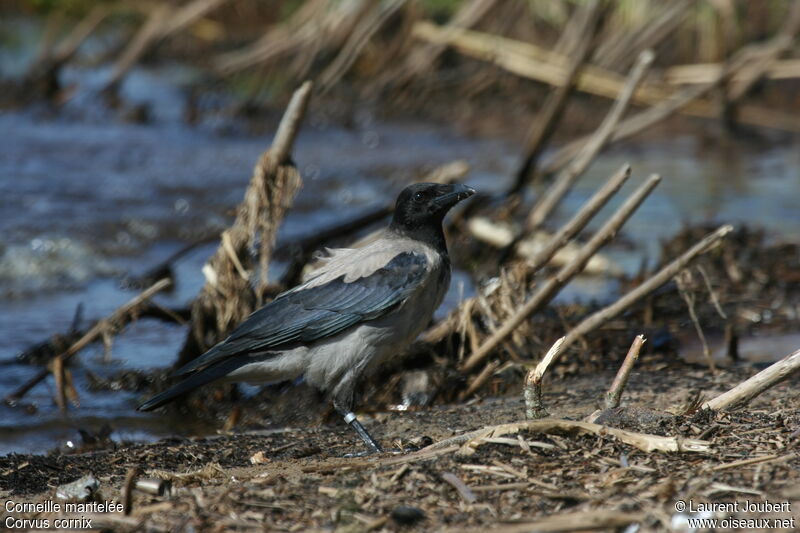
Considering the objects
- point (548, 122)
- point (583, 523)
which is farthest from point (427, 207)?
point (548, 122)

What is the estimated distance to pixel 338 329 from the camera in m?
5.41

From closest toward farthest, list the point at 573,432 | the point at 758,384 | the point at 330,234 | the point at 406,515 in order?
the point at 406,515 < the point at 573,432 < the point at 758,384 < the point at 330,234

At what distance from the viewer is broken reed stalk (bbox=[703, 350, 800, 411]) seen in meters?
4.22

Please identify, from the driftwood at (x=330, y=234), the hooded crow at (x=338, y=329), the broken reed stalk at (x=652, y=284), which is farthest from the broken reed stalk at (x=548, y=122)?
the hooded crow at (x=338, y=329)

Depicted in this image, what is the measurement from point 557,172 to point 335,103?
695 centimetres

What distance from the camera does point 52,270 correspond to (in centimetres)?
913

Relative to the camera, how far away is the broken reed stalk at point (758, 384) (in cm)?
422

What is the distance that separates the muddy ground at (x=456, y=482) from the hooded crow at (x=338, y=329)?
0.48 m

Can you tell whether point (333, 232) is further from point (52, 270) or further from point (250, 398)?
point (52, 270)

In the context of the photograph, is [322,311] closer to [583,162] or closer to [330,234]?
[330,234]

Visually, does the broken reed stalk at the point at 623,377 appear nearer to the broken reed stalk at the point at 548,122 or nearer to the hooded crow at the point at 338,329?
the hooded crow at the point at 338,329

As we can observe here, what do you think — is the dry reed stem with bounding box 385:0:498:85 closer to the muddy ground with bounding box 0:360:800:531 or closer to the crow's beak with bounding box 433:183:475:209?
the crow's beak with bounding box 433:183:475:209

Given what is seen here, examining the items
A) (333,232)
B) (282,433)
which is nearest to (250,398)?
Result: (282,433)

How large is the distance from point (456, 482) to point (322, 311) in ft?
6.06
